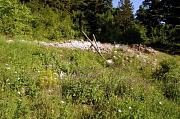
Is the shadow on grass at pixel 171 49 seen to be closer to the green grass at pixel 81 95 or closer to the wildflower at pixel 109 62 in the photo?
the wildflower at pixel 109 62

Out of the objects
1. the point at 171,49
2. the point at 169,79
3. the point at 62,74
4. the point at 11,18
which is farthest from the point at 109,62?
the point at 171,49

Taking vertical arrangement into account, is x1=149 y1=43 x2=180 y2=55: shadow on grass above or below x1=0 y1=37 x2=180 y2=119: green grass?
below

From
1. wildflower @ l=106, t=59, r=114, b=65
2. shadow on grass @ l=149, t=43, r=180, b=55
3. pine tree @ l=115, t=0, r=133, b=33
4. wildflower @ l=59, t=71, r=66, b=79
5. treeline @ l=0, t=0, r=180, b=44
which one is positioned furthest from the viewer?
pine tree @ l=115, t=0, r=133, b=33

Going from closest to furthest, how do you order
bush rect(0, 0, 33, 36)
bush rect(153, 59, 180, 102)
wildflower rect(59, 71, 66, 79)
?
bush rect(153, 59, 180, 102) < wildflower rect(59, 71, 66, 79) < bush rect(0, 0, 33, 36)

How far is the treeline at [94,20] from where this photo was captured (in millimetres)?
31625

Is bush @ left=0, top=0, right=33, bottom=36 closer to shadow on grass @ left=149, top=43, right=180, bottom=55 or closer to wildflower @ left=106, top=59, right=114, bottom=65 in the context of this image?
wildflower @ left=106, top=59, right=114, bottom=65

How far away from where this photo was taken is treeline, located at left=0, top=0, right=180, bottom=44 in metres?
31.6

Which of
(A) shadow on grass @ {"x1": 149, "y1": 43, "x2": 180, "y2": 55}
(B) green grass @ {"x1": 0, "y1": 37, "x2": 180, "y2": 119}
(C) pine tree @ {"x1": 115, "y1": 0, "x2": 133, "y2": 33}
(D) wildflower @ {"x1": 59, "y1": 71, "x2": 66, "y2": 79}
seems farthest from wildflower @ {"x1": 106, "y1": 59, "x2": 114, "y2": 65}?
(C) pine tree @ {"x1": 115, "y1": 0, "x2": 133, "y2": 33}

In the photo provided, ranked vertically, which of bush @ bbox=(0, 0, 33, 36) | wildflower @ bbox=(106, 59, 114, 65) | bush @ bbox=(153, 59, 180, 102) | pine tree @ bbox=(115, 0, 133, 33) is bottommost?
pine tree @ bbox=(115, 0, 133, 33)

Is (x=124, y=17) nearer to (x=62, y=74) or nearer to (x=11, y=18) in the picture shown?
(x=11, y=18)

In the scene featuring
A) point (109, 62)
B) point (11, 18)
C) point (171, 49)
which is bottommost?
point (171, 49)

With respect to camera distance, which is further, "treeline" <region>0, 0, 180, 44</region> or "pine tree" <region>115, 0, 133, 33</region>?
"pine tree" <region>115, 0, 133, 33</region>

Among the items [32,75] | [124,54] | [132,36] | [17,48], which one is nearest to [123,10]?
[132,36]

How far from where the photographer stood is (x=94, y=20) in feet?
199
